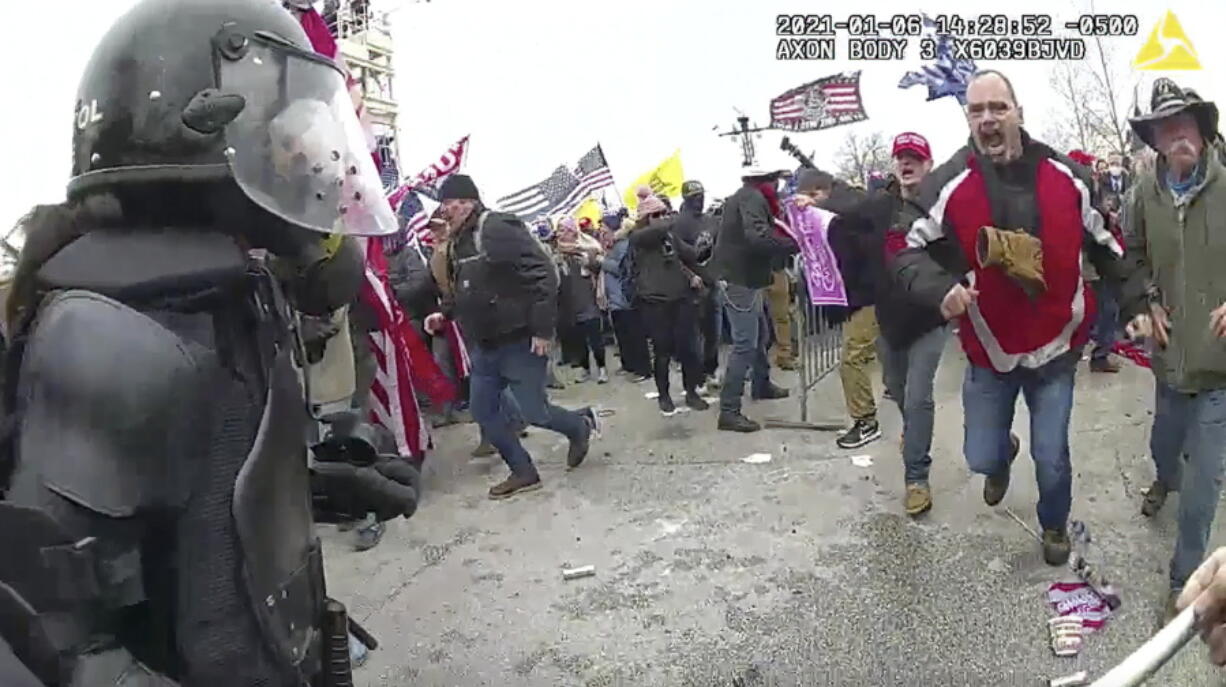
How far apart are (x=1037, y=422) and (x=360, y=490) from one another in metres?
3.16

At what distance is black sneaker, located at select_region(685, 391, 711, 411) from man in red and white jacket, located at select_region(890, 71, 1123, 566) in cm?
402

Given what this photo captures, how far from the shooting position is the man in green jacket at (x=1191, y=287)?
143 inches

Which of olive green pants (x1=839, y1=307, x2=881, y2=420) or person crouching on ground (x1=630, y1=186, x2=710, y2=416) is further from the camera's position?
person crouching on ground (x1=630, y1=186, x2=710, y2=416)

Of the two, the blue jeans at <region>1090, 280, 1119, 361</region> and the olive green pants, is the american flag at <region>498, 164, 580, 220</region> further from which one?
the olive green pants

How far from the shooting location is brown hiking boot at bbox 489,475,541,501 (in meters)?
6.09

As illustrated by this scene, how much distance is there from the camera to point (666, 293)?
8.13m

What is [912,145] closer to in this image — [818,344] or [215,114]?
[818,344]

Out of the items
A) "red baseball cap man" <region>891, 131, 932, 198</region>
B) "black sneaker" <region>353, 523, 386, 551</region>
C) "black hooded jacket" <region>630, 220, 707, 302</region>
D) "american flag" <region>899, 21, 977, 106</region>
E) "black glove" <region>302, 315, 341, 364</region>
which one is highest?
"american flag" <region>899, 21, 977, 106</region>

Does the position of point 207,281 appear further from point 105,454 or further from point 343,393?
point 343,393

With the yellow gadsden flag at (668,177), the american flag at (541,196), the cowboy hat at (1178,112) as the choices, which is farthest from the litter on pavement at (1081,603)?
the american flag at (541,196)

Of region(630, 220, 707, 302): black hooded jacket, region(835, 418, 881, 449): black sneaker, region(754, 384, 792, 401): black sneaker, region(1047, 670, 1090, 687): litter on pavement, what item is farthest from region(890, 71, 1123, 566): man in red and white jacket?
region(754, 384, 792, 401): black sneaker

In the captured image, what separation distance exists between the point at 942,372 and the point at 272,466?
25.9 feet

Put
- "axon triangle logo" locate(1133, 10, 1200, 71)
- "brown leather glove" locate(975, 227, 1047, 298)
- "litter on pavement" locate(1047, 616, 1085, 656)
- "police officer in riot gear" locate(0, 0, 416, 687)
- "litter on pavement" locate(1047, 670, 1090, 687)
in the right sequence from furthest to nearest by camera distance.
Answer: "axon triangle logo" locate(1133, 10, 1200, 71) → "brown leather glove" locate(975, 227, 1047, 298) → "litter on pavement" locate(1047, 616, 1085, 656) → "litter on pavement" locate(1047, 670, 1090, 687) → "police officer in riot gear" locate(0, 0, 416, 687)

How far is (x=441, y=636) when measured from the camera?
419cm
